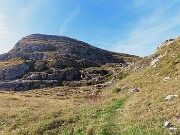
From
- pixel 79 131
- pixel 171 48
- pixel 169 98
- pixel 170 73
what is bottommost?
pixel 79 131

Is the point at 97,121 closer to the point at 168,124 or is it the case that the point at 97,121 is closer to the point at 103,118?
the point at 103,118

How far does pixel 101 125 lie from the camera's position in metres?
25.2

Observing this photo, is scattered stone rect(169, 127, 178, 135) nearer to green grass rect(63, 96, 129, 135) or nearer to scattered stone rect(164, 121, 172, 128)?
scattered stone rect(164, 121, 172, 128)

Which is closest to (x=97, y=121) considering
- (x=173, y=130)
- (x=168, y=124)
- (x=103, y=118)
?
(x=103, y=118)

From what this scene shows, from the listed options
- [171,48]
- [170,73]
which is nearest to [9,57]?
[171,48]

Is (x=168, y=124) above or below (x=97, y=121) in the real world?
above

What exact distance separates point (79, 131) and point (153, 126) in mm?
6924

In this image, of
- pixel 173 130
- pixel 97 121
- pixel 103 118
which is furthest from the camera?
pixel 103 118

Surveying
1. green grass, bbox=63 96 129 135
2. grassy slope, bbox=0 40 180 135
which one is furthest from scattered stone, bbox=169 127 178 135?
green grass, bbox=63 96 129 135

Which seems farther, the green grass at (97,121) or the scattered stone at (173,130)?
the green grass at (97,121)

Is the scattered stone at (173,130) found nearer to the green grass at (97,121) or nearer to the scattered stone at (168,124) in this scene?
the scattered stone at (168,124)

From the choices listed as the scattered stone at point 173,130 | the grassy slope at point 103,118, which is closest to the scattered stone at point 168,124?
the grassy slope at point 103,118

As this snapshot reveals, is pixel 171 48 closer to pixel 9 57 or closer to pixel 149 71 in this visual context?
pixel 149 71

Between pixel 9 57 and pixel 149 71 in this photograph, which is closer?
pixel 149 71
